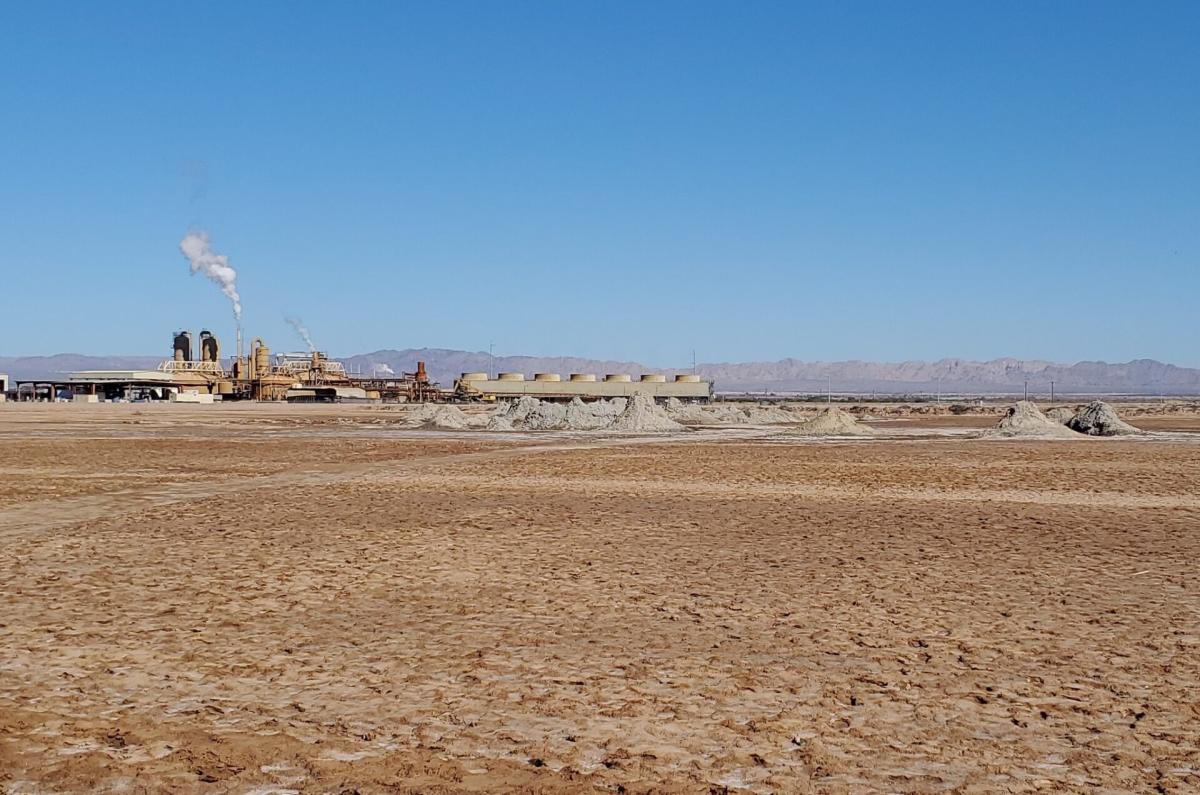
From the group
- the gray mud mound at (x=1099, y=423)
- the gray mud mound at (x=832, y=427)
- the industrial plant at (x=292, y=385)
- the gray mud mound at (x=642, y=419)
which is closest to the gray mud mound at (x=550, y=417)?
the gray mud mound at (x=642, y=419)

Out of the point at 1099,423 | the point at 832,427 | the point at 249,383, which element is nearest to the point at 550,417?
the point at 832,427

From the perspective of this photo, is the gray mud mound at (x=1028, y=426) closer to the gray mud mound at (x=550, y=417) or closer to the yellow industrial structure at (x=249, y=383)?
the gray mud mound at (x=550, y=417)

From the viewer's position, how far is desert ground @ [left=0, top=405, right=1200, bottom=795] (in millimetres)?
5621

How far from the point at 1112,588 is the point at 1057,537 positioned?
370 centimetres

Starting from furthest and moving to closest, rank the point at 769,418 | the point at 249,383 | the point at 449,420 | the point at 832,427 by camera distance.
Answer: the point at 249,383
the point at 769,418
the point at 449,420
the point at 832,427

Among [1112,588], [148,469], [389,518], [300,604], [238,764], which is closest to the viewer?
[238,764]

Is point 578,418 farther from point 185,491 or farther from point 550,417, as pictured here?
point 185,491

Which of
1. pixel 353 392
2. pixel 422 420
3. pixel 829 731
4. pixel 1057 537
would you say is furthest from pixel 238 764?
pixel 353 392

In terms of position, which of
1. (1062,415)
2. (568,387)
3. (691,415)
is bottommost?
(691,415)

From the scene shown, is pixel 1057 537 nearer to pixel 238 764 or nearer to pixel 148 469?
pixel 238 764

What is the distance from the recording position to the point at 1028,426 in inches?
1686

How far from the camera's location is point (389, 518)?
15945mm

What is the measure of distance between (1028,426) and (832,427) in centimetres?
815

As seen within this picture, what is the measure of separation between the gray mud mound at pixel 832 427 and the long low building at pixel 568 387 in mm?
79905
